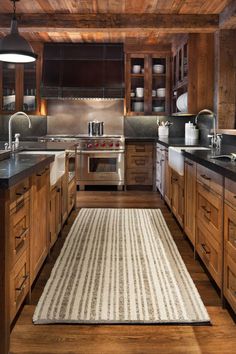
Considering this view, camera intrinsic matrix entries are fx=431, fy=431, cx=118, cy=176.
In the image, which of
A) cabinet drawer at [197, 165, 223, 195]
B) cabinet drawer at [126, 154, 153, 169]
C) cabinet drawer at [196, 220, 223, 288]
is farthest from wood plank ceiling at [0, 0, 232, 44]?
cabinet drawer at [196, 220, 223, 288]

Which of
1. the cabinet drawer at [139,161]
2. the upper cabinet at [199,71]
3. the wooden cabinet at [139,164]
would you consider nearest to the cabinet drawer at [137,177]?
the wooden cabinet at [139,164]

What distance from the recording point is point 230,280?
241 centimetres

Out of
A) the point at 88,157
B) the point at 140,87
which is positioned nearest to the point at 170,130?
the point at 140,87

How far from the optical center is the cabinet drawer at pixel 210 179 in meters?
2.62

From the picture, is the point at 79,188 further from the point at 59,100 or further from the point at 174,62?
the point at 174,62

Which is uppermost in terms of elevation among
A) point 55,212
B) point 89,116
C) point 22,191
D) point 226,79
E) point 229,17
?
point 229,17

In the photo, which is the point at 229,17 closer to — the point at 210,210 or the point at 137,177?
the point at 210,210

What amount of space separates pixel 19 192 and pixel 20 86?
5657 mm

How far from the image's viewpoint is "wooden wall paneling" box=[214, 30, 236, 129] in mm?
5359

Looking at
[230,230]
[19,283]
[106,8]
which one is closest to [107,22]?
[106,8]

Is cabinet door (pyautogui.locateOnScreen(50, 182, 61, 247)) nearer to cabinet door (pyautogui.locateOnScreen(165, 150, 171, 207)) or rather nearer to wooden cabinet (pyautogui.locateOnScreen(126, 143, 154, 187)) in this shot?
cabinet door (pyautogui.locateOnScreen(165, 150, 171, 207))

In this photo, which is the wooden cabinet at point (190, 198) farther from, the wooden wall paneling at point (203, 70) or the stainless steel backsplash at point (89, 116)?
the stainless steel backsplash at point (89, 116)

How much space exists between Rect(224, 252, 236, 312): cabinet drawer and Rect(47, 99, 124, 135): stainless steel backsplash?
589 centimetres

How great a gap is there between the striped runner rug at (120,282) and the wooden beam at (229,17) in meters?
2.50
